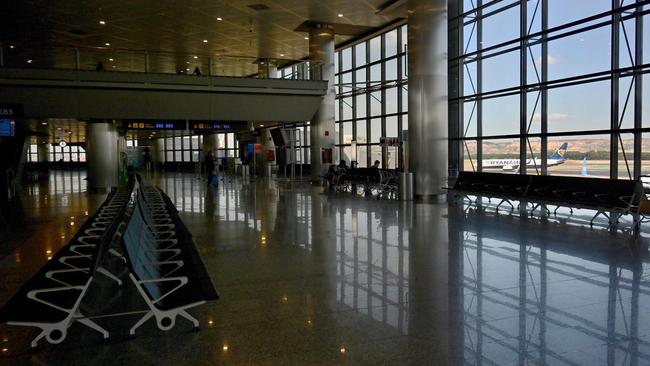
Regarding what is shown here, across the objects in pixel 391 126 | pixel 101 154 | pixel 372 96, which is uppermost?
pixel 372 96

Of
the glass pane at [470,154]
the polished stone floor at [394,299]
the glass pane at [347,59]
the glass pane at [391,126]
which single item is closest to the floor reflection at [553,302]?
the polished stone floor at [394,299]

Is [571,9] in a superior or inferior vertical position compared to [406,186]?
superior

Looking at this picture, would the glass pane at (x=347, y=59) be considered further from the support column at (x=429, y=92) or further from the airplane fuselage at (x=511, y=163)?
the support column at (x=429, y=92)

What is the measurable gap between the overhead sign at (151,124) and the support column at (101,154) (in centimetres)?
345

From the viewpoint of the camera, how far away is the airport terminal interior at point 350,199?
4.36 meters

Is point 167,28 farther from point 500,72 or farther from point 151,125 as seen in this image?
point 500,72

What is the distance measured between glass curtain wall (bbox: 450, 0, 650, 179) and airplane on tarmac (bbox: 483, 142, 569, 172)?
1.4 inches

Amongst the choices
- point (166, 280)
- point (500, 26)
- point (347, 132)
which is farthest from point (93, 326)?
point (347, 132)

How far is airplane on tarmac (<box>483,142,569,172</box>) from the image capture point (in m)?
17.1

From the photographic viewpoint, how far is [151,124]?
1972 centimetres

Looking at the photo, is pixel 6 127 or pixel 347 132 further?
pixel 347 132

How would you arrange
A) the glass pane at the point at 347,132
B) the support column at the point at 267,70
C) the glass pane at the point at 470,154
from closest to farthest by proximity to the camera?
the support column at the point at 267,70, the glass pane at the point at 470,154, the glass pane at the point at 347,132

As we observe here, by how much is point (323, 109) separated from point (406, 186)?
32.3 ft

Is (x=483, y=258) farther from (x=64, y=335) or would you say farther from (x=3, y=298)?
(x=3, y=298)
